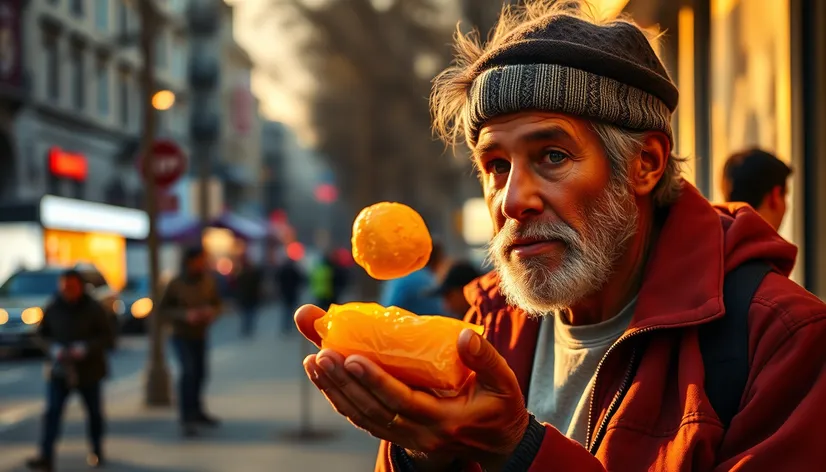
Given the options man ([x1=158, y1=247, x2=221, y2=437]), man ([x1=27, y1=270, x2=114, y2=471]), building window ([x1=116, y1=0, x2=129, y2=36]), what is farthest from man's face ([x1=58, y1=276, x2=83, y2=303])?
building window ([x1=116, y1=0, x2=129, y2=36])

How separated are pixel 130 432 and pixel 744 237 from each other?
975 centimetres

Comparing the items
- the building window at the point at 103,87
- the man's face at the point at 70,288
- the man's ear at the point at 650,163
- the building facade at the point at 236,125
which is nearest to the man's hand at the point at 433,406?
the man's ear at the point at 650,163

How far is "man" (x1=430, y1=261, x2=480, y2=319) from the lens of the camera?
7195 millimetres

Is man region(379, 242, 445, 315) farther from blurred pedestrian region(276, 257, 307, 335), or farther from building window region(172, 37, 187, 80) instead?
building window region(172, 37, 187, 80)

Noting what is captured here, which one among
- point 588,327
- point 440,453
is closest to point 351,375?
point 440,453

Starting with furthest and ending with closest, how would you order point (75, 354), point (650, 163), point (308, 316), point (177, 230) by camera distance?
point (177, 230) < point (75, 354) < point (650, 163) < point (308, 316)

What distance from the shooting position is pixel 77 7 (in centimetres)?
3781

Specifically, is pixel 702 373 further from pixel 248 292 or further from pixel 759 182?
pixel 248 292

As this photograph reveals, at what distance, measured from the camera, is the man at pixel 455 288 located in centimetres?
720

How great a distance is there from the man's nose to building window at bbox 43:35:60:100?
3509 cm

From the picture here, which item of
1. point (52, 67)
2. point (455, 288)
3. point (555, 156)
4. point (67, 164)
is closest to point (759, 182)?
point (555, 156)

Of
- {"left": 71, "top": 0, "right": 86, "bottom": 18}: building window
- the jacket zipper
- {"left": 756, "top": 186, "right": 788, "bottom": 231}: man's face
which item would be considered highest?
{"left": 71, "top": 0, "right": 86, "bottom": 18}: building window

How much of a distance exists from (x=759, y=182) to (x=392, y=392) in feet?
9.43

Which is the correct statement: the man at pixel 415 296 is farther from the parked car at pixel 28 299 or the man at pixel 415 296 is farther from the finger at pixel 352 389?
the parked car at pixel 28 299
